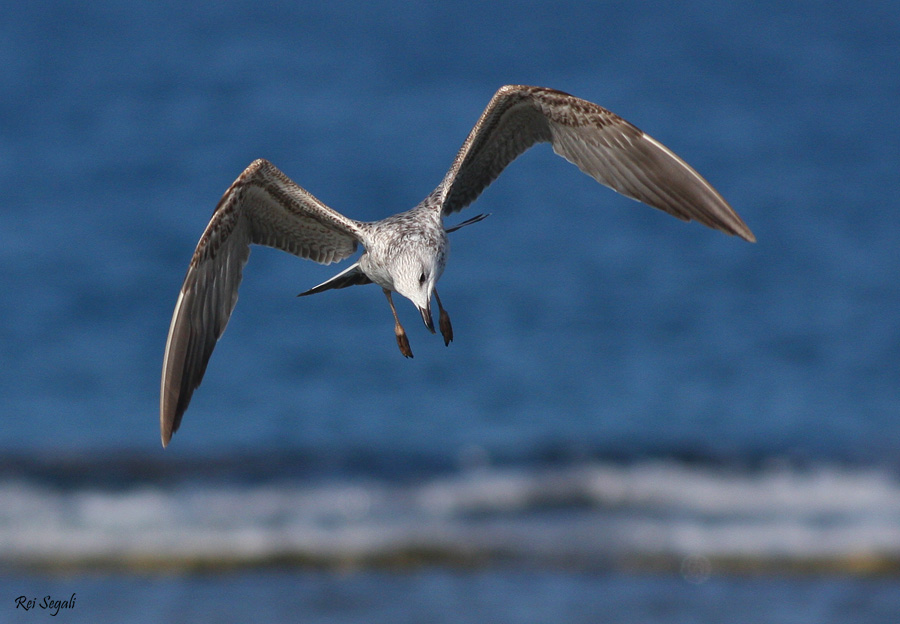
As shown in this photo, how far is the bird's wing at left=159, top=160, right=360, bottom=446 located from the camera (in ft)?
25.4

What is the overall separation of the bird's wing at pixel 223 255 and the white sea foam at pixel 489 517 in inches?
187

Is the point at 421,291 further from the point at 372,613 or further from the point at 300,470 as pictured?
the point at 300,470

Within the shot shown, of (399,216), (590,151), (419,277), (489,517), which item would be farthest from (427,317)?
(489,517)

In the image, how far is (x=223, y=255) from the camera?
8.02 meters

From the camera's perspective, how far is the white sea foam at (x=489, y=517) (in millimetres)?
→ 12289

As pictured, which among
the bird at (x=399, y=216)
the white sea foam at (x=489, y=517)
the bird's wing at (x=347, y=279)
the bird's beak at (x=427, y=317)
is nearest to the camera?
the bird's beak at (x=427, y=317)

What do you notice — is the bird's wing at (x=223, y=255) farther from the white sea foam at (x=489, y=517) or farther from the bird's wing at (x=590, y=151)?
the white sea foam at (x=489, y=517)

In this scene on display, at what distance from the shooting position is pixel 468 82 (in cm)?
2044

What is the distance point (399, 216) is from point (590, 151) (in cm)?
131

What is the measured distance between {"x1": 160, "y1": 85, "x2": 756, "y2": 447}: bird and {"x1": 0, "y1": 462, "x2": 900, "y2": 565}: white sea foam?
4.78m

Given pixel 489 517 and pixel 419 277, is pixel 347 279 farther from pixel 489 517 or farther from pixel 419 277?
pixel 489 517

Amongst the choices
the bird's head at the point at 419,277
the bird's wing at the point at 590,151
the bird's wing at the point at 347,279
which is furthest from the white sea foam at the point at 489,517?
the bird's head at the point at 419,277

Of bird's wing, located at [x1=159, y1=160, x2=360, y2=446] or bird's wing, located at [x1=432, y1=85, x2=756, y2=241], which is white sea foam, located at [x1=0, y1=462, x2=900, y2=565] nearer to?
bird's wing, located at [x1=159, y1=160, x2=360, y2=446]

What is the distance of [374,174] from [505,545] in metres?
7.96
